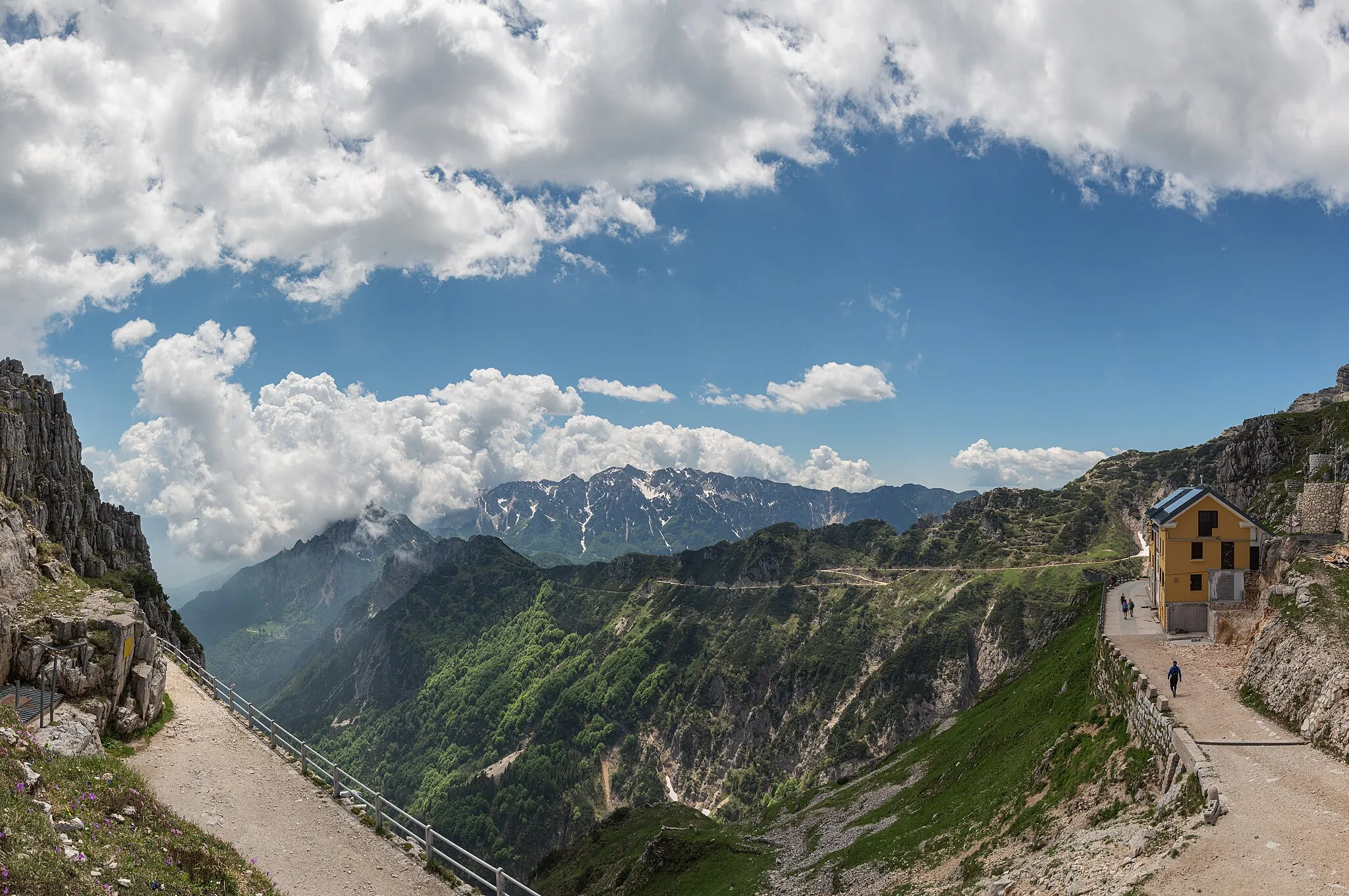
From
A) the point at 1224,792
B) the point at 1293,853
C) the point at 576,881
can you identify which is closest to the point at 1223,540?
the point at 1224,792

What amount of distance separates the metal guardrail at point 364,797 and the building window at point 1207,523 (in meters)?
61.9

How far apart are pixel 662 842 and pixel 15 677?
77337mm

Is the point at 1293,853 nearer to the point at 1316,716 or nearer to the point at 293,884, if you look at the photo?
the point at 1316,716

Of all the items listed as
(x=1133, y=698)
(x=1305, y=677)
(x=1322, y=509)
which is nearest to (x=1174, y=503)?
(x=1322, y=509)

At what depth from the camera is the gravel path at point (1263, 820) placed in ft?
70.2

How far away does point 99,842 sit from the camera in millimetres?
19297

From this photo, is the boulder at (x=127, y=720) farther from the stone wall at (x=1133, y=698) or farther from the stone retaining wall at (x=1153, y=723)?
the stone wall at (x=1133, y=698)

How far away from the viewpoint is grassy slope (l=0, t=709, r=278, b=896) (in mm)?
15766

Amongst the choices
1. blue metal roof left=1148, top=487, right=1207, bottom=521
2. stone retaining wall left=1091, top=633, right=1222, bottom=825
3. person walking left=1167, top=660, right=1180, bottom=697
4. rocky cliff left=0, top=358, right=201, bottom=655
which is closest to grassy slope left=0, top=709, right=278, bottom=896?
stone retaining wall left=1091, top=633, right=1222, bottom=825

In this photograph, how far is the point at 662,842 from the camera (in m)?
92.4

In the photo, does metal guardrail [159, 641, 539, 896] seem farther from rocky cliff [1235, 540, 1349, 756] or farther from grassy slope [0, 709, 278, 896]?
rocky cliff [1235, 540, 1349, 756]

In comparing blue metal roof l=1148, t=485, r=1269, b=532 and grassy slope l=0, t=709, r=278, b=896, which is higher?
blue metal roof l=1148, t=485, r=1269, b=532

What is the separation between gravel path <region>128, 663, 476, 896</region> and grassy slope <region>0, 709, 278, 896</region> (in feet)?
9.91

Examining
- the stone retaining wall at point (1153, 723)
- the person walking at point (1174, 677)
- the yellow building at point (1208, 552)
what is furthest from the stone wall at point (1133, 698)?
the yellow building at point (1208, 552)
